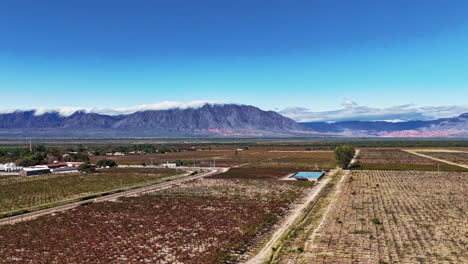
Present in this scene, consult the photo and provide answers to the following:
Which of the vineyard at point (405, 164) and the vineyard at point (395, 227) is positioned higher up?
the vineyard at point (395, 227)

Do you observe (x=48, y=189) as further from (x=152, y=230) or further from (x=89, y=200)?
(x=152, y=230)

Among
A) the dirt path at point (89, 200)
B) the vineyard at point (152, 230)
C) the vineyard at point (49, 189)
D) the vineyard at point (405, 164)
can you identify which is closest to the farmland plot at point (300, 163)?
the vineyard at point (405, 164)

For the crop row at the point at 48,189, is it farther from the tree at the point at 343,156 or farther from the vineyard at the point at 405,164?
the vineyard at the point at 405,164

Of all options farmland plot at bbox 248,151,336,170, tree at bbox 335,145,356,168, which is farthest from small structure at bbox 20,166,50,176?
tree at bbox 335,145,356,168

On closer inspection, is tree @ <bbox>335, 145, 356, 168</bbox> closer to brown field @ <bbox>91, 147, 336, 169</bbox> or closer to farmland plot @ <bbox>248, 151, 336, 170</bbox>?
farmland plot @ <bbox>248, 151, 336, 170</bbox>

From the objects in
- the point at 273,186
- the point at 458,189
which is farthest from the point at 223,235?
the point at 458,189

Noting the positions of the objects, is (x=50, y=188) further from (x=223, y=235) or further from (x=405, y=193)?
(x=405, y=193)
